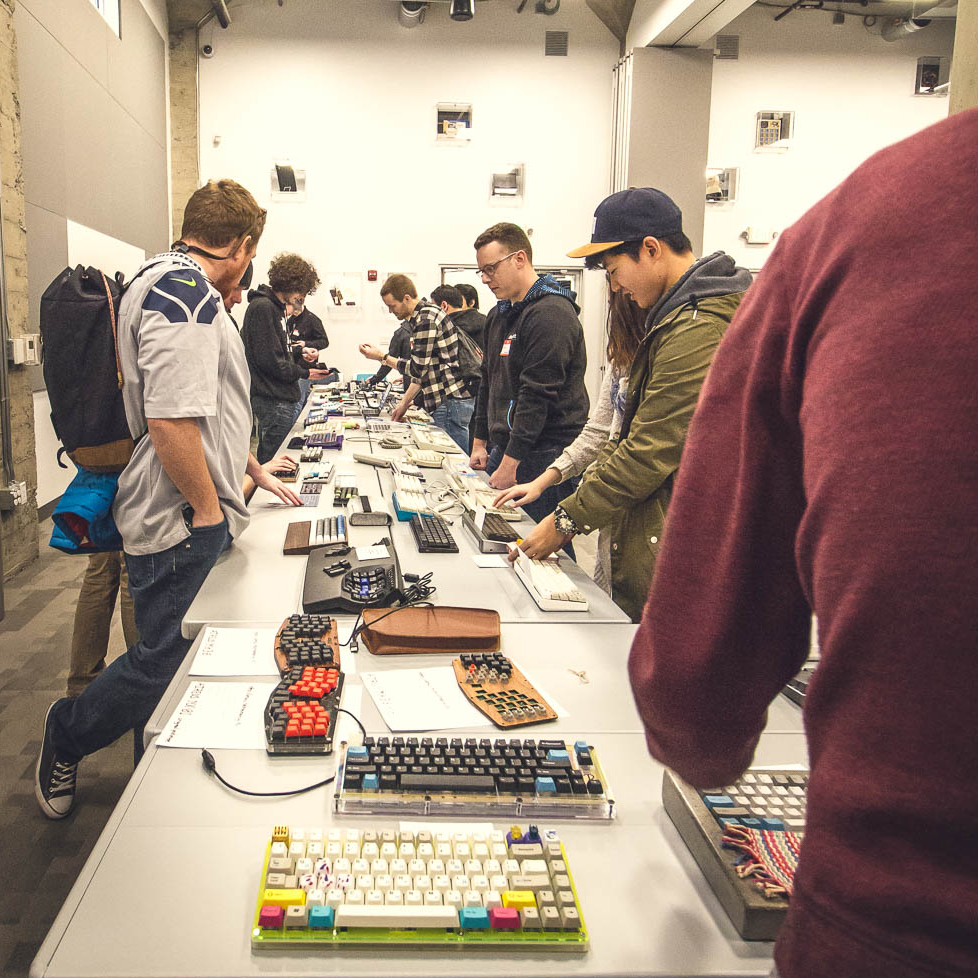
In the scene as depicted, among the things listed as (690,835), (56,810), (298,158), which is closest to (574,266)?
(298,158)

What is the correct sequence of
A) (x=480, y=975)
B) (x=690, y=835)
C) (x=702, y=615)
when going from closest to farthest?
(x=702, y=615), (x=480, y=975), (x=690, y=835)

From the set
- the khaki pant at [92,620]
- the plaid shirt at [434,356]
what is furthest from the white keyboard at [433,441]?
the khaki pant at [92,620]

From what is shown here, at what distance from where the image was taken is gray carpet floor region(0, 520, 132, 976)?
1896 millimetres

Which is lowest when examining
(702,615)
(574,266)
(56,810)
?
(56,810)

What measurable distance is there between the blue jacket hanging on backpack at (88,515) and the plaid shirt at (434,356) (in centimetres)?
303

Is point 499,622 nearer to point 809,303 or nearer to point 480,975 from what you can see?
point 480,975

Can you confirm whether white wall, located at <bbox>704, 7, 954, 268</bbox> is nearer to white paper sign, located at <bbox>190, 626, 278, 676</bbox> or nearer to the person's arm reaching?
white paper sign, located at <bbox>190, 626, 278, 676</bbox>

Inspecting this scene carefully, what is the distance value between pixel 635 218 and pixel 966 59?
70 cm

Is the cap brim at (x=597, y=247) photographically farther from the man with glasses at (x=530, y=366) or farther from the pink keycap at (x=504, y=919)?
the pink keycap at (x=504, y=919)

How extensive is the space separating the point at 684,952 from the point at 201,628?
1186 millimetres

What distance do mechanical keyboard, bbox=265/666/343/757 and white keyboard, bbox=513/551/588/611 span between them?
62 cm

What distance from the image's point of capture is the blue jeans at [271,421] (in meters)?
5.32

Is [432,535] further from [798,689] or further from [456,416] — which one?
[456,416]

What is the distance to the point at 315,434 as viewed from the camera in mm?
4387
